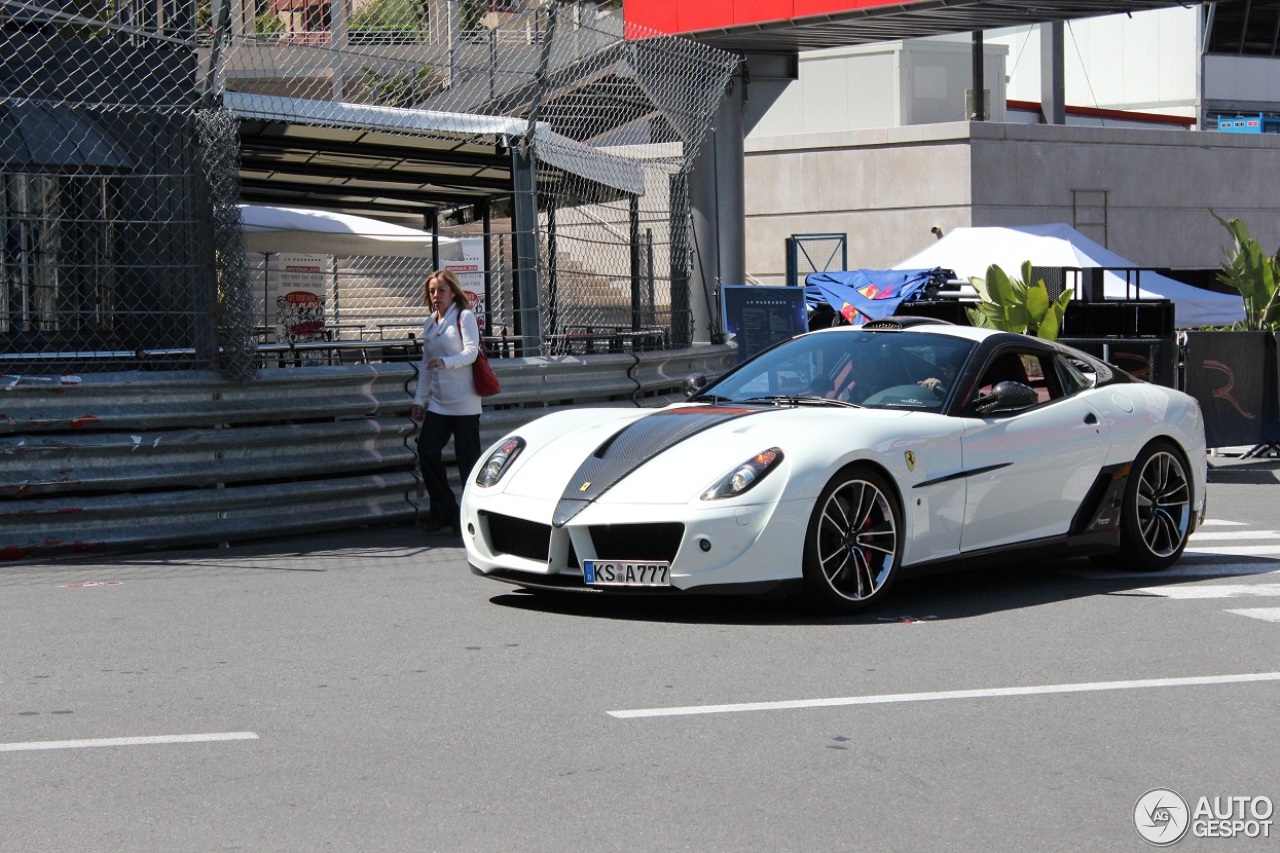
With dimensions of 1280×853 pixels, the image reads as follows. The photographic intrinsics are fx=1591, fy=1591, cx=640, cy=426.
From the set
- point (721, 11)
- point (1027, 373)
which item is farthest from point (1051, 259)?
point (1027, 373)

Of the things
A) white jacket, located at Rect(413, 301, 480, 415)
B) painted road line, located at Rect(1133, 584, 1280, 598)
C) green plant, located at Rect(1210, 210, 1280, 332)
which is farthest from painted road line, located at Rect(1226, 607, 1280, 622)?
green plant, located at Rect(1210, 210, 1280, 332)

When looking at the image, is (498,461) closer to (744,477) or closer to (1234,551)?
(744,477)

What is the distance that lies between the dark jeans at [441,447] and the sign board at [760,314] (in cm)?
695

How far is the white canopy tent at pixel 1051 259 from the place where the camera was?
2236cm

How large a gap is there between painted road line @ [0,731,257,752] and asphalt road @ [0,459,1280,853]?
14 millimetres

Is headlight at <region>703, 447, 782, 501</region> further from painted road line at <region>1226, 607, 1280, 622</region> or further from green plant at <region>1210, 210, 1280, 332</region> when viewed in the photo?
green plant at <region>1210, 210, 1280, 332</region>

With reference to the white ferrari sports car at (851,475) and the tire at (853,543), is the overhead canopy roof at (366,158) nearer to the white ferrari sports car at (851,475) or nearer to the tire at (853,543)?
the white ferrari sports car at (851,475)

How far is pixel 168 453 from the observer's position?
9.22 metres

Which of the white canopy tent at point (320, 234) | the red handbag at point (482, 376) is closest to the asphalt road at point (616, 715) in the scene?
the red handbag at point (482, 376)

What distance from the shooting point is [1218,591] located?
7918mm

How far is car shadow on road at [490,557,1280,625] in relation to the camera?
6.96 metres

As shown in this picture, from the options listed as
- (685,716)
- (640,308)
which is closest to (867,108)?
(640,308)

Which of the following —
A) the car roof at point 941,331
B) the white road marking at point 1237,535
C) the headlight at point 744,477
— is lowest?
the white road marking at point 1237,535

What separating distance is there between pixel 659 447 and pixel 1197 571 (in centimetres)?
343
